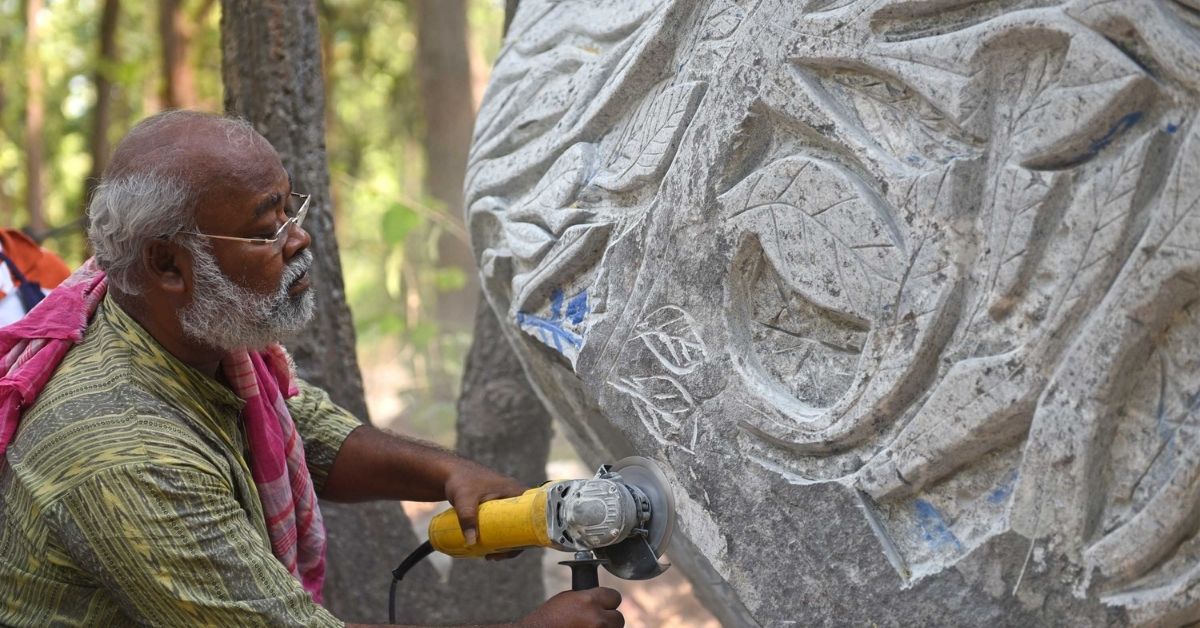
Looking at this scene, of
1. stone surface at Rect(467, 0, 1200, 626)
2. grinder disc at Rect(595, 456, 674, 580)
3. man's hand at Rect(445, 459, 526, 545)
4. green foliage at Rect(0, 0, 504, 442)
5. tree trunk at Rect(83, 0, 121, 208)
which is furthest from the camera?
green foliage at Rect(0, 0, 504, 442)

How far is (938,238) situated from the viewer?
1853 mm

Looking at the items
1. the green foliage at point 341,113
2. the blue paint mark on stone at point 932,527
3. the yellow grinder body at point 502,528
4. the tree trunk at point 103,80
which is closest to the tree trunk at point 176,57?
the green foliage at point 341,113

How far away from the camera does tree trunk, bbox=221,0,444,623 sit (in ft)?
11.6

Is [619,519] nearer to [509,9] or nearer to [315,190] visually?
[315,190]

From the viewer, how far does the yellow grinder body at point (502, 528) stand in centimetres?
210

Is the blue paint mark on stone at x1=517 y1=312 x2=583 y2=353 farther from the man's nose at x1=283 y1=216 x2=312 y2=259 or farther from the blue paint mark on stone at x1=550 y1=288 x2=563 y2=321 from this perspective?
the man's nose at x1=283 y1=216 x2=312 y2=259

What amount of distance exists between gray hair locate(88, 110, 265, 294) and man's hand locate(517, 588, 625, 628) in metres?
0.85

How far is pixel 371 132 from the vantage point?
13.8m

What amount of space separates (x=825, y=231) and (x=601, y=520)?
610 millimetres

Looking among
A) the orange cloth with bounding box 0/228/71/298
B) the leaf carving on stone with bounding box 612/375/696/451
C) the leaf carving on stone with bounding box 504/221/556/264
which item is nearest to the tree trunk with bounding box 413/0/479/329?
the orange cloth with bounding box 0/228/71/298

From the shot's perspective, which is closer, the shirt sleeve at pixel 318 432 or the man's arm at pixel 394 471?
the man's arm at pixel 394 471

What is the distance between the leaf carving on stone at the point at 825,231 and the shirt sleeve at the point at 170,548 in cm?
101

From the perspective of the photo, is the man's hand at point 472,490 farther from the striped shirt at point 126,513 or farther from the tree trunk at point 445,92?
the tree trunk at point 445,92

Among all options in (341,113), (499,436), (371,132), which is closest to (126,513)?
(499,436)
